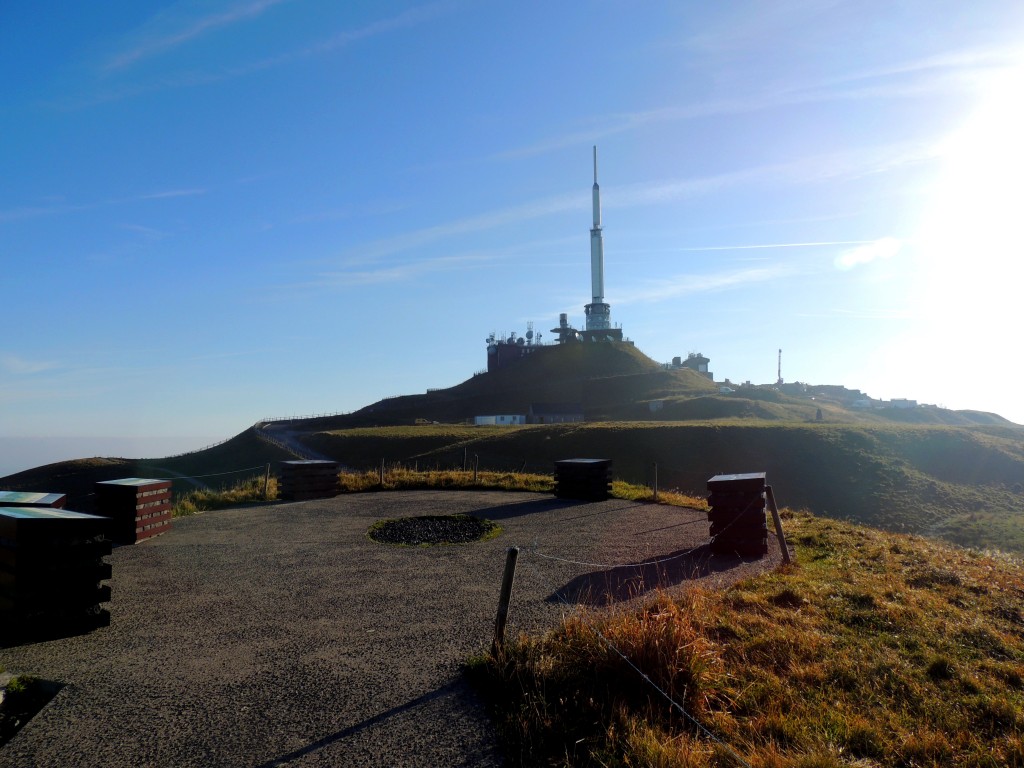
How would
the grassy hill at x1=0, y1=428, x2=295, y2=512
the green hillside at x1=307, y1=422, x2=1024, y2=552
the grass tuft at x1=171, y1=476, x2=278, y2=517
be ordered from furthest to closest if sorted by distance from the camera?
the grassy hill at x1=0, y1=428, x2=295, y2=512, the green hillside at x1=307, y1=422, x2=1024, y2=552, the grass tuft at x1=171, y1=476, x2=278, y2=517

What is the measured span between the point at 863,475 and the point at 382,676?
4516 cm

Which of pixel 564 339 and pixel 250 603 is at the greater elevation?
pixel 564 339

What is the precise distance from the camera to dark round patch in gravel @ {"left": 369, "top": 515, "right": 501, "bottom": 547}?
42.9 ft

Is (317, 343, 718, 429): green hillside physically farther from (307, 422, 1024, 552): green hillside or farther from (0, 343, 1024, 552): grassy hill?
(307, 422, 1024, 552): green hillside

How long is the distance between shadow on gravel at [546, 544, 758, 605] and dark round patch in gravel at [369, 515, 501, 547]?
363 centimetres

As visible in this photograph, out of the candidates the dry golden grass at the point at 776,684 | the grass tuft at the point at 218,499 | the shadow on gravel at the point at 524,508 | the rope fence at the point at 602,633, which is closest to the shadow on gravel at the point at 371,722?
the dry golden grass at the point at 776,684

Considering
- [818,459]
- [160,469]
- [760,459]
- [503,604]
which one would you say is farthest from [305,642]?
[160,469]

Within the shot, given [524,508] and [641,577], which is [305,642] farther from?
[524,508]

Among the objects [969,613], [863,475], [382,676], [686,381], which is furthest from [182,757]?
[686,381]

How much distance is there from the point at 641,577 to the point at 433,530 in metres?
5.37

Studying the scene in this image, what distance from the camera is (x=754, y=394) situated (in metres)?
96.1

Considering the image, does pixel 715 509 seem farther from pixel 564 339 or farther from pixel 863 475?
pixel 564 339

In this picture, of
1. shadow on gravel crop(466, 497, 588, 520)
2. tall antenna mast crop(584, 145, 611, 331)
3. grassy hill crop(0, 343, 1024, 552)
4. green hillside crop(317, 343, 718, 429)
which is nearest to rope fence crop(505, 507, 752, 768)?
shadow on gravel crop(466, 497, 588, 520)

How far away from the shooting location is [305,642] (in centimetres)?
724
